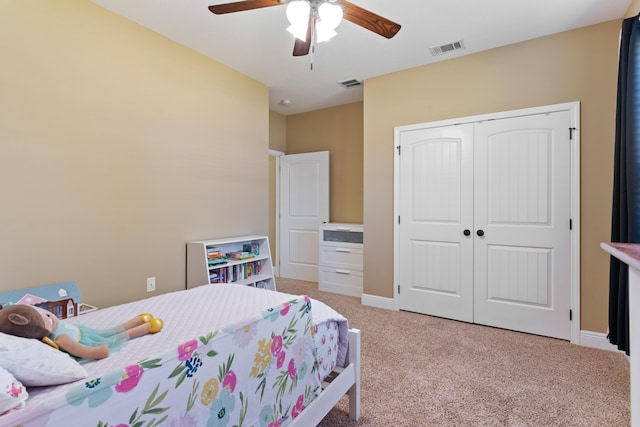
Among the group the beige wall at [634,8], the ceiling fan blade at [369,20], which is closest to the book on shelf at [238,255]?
the ceiling fan blade at [369,20]

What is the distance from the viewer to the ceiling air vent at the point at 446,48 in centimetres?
300

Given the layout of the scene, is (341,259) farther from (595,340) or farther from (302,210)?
(595,340)

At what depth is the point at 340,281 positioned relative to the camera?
4320mm

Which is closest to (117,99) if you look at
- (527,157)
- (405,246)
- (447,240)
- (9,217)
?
(9,217)

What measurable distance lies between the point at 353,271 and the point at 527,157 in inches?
90.9

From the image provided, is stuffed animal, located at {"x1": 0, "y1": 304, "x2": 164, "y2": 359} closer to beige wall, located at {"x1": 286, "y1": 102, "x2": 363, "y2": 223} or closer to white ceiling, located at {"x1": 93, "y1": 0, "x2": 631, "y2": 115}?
white ceiling, located at {"x1": 93, "y1": 0, "x2": 631, "y2": 115}

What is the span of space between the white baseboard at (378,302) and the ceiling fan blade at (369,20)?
2684 mm

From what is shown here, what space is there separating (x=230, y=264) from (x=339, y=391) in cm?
191

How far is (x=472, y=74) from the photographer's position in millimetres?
3174

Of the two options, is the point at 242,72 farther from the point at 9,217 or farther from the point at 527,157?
the point at 527,157

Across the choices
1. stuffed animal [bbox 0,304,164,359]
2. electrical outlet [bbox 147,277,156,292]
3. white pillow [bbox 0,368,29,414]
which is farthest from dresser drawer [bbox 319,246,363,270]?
white pillow [bbox 0,368,29,414]

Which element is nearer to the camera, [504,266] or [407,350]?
[407,350]

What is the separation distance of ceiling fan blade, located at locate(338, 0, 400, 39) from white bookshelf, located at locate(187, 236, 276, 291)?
221 centimetres

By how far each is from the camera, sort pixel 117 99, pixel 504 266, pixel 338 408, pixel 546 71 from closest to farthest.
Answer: pixel 338 408 < pixel 117 99 < pixel 546 71 < pixel 504 266
